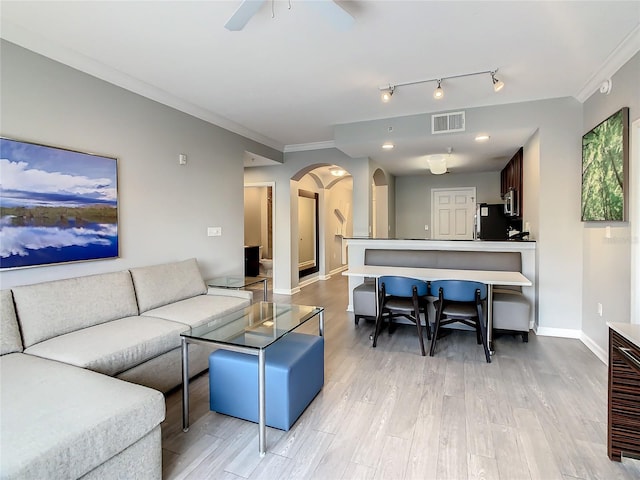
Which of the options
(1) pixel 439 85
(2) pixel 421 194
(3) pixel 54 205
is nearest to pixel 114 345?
(3) pixel 54 205

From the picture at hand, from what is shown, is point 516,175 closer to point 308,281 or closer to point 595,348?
point 595,348

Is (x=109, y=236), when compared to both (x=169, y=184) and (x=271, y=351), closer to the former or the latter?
(x=169, y=184)

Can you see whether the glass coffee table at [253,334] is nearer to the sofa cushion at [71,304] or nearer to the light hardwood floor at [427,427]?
the light hardwood floor at [427,427]

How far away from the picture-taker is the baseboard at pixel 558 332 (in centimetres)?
373

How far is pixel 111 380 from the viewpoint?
5.72 ft

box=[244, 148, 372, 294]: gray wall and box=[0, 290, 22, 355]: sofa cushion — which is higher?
box=[244, 148, 372, 294]: gray wall

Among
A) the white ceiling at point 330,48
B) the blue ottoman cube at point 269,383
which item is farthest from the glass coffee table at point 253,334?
the white ceiling at point 330,48

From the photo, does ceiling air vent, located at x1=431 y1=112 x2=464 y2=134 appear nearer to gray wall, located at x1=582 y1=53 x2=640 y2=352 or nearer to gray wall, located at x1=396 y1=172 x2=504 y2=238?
gray wall, located at x1=582 y1=53 x2=640 y2=352

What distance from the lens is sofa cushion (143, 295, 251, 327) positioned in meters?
2.76

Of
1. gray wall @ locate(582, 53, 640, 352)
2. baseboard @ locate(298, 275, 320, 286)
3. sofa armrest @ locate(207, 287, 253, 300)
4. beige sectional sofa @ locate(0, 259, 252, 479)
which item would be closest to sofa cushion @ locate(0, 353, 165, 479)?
beige sectional sofa @ locate(0, 259, 252, 479)

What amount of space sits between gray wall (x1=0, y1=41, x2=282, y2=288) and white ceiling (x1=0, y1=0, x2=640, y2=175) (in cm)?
18

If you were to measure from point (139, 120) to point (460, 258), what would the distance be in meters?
4.03

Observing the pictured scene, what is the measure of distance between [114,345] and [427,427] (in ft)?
6.94

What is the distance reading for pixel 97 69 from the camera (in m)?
2.86
